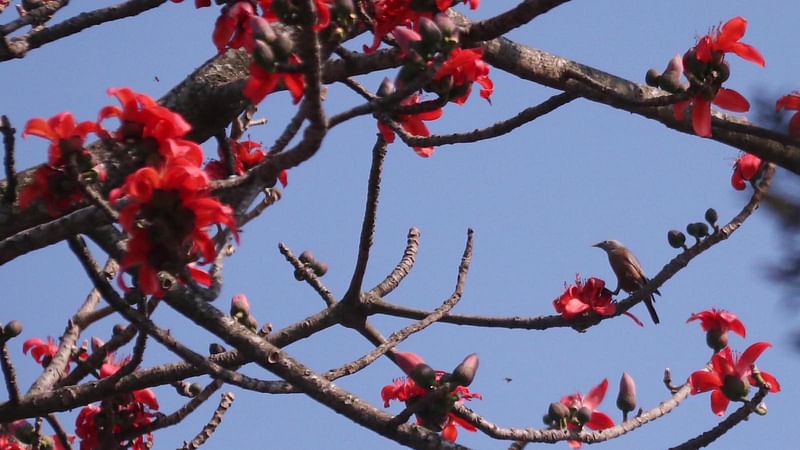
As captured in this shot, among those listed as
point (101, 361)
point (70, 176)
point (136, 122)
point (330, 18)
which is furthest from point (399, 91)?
point (101, 361)

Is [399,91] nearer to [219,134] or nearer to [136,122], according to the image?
[136,122]

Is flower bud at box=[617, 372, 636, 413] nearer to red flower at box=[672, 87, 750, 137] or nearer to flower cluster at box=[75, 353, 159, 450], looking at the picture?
red flower at box=[672, 87, 750, 137]

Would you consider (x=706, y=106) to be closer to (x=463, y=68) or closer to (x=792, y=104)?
(x=792, y=104)

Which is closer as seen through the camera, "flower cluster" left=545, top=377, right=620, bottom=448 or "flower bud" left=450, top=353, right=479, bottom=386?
"flower bud" left=450, top=353, right=479, bottom=386

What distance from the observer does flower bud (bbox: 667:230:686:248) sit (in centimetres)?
354

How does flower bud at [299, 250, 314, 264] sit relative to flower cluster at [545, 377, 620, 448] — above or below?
above

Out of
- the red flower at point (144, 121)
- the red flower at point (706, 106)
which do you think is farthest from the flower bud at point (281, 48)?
the red flower at point (706, 106)

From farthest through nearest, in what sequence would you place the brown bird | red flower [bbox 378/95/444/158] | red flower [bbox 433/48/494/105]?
the brown bird, red flower [bbox 378/95/444/158], red flower [bbox 433/48/494/105]

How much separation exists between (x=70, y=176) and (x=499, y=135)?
102cm

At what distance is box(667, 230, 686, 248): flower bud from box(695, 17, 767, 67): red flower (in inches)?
36.3

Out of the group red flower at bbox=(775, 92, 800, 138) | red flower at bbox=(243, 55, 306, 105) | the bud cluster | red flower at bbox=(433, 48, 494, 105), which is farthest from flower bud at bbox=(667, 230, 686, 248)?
red flower at bbox=(243, 55, 306, 105)

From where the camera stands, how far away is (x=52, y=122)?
2.10 meters

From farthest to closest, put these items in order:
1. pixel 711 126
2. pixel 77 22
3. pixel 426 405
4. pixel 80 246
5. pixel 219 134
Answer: pixel 77 22, pixel 219 134, pixel 711 126, pixel 426 405, pixel 80 246

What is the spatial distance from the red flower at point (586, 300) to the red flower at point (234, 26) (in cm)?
139
